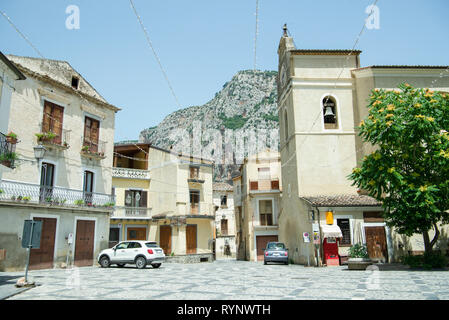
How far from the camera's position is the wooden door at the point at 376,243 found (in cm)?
2211

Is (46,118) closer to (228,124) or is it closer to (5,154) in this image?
(5,154)

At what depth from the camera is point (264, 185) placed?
3778 cm

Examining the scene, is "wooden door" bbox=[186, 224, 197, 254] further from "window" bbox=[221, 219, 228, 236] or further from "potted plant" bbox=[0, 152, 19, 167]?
"potted plant" bbox=[0, 152, 19, 167]

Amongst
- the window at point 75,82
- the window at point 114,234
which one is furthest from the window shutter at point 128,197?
the window at point 75,82

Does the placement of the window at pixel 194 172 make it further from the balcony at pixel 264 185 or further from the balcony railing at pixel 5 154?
the balcony railing at pixel 5 154

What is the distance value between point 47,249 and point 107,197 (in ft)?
16.8

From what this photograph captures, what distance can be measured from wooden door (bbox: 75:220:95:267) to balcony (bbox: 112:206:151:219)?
33.2 feet

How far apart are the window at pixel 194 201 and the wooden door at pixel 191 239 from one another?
1447mm

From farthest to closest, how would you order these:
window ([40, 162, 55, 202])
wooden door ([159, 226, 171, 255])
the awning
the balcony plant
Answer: wooden door ([159, 226, 171, 255]) → the awning → the balcony plant → window ([40, 162, 55, 202])

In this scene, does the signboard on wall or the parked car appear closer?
the signboard on wall

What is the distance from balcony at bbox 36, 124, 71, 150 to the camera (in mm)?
20016

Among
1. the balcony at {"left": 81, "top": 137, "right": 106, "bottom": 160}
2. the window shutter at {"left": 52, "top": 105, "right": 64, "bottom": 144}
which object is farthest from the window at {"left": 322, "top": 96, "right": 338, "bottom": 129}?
the window shutter at {"left": 52, "top": 105, "right": 64, "bottom": 144}

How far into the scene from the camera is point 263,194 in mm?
37562
